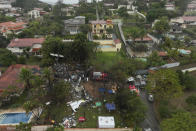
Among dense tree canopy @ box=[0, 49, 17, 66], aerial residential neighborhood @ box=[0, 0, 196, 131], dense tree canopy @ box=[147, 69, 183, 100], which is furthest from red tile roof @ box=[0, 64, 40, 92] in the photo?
dense tree canopy @ box=[147, 69, 183, 100]

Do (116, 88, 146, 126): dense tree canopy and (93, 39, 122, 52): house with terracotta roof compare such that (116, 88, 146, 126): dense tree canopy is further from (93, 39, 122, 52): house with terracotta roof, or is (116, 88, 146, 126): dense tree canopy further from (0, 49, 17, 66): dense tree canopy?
(0, 49, 17, 66): dense tree canopy

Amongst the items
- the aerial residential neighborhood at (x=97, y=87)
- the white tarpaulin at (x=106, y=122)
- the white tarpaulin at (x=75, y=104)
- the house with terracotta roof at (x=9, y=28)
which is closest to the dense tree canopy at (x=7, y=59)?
the aerial residential neighborhood at (x=97, y=87)

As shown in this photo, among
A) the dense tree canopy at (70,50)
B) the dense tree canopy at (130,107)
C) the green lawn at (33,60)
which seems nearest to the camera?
the dense tree canopy at (130,107)

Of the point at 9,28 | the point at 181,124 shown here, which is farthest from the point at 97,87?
the point at 9,28

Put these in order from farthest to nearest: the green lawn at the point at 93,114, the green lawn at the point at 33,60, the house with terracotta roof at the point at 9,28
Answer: the house with terracotta roof at the point at 9,28, the green lawn at the point at 33,60, the green lawn at the point at 93,114

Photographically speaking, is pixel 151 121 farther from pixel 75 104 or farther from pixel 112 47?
pixel 112 47

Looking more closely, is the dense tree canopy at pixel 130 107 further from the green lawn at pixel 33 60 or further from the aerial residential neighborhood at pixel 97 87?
the green lawn at pixel 33 60

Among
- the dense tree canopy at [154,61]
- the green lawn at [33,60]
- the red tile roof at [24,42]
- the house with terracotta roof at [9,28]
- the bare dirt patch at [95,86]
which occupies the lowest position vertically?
the bare dirt patch at [95,86]
